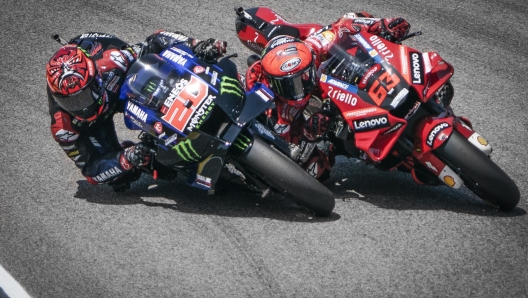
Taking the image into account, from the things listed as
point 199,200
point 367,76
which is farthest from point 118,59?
point 367,76

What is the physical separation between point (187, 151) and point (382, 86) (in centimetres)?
180

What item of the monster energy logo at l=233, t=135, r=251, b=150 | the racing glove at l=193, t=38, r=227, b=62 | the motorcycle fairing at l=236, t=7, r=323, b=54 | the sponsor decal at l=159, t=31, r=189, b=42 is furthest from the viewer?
the motorcycle fairing at l=236, t=7, r=323, b=54

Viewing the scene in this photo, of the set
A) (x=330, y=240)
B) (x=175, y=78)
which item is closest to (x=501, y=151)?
(x=330, y=240)

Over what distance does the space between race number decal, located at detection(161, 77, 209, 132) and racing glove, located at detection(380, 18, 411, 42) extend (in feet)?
6.09

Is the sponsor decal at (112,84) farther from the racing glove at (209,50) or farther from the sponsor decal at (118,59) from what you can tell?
the racing glove at (209,50)

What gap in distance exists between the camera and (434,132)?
636 centimetres

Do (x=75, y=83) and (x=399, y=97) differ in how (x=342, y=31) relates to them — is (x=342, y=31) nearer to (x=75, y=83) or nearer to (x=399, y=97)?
(x=399, y=97)

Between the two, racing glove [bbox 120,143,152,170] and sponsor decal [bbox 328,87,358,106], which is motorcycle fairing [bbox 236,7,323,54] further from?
racing glove [bbox 120,143,152,170]

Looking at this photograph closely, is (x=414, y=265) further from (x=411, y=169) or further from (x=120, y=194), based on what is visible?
(x=120, y=194)

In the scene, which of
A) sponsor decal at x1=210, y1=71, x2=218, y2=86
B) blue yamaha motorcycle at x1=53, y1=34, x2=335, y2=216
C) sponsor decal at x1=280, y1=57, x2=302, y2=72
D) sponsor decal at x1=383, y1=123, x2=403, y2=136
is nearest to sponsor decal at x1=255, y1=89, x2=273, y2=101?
blue yamaha motorcycle at x1=53, y1=34, x2=335, y2=216

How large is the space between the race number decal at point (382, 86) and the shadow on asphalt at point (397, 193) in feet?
3.79

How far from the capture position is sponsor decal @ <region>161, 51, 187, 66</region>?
266 inches

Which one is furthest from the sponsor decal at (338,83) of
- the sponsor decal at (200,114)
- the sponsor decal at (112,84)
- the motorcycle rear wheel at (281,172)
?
the sponsor decal at (112,84)

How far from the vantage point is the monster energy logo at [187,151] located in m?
6.50
